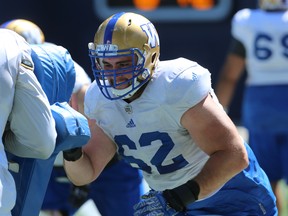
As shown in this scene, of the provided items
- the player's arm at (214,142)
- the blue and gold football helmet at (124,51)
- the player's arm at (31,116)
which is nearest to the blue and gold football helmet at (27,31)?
the blue and gold football helmet at (124,51)

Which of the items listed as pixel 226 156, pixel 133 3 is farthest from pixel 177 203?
pixel 133 3

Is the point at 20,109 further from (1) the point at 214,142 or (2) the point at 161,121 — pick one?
(1) the point at 214,142

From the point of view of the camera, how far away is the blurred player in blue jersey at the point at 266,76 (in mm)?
5805

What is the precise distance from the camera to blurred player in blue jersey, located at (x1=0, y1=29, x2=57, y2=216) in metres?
3.09

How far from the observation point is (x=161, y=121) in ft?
11.9

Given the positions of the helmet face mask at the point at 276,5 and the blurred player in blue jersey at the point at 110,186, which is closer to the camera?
the blurred player in blue jersey at the point at 110,186

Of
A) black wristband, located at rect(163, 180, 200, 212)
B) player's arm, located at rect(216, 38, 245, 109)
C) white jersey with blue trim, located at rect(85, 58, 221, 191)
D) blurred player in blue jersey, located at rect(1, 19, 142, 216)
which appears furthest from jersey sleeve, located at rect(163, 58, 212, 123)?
player's arm, located at rect(216, 38, 245, 109)

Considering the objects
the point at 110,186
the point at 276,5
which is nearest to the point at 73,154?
the point at 110,186

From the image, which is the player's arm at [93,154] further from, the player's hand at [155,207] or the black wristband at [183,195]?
the black wristband at [183,195]

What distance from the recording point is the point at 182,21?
9.66 m

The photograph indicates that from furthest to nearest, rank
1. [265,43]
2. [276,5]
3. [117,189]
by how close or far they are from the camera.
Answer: [276,5] → [265,43] → [117,189]

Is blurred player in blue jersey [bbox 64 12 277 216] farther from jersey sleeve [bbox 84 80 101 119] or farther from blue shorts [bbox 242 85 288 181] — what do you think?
blue shorts [bbox 242 85 288 181]

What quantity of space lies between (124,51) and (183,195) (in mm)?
571

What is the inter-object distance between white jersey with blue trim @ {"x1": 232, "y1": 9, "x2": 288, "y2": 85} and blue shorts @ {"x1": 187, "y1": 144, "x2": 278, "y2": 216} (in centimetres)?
208
